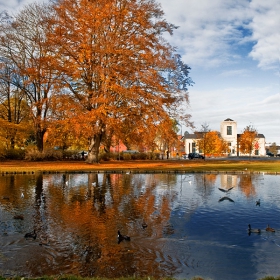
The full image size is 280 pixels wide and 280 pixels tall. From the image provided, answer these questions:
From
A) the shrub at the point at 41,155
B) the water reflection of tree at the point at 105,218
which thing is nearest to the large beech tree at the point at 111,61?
the shrub at the point at 41,155

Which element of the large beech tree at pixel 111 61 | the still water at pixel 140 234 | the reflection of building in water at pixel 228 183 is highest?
the large beech tree at pixel 111 61

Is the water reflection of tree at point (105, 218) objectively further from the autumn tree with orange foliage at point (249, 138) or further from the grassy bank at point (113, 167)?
the autumn tree with orange foliage at point (249, 138)

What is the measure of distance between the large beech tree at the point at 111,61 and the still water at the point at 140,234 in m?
16.8

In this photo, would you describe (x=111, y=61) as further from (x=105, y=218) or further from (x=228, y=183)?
(x=105, y=218)

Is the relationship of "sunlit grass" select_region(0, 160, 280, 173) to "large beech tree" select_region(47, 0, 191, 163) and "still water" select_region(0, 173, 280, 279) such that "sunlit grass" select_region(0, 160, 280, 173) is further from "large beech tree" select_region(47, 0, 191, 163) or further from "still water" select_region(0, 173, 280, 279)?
"still water" select_region(0, 173, 280, 279)

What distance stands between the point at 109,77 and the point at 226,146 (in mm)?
66655

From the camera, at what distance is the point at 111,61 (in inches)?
1394

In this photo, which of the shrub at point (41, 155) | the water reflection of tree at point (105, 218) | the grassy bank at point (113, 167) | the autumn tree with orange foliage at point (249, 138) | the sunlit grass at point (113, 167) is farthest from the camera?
the autumn tree with orange foliage at point (249, 138)

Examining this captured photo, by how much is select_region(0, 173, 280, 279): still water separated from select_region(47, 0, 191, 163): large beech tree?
16774mm

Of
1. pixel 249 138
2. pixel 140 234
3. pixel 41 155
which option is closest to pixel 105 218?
pixel 140 234

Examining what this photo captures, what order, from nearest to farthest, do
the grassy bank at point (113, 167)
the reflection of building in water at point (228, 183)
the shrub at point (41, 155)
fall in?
the reflection of building in water at point (228, 183), the grassy bank at point (113, 167), the shrub at point (41, 155)

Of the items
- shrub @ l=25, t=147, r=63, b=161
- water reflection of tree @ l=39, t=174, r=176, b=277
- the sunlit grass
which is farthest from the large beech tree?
water reflection of tree @ l=39, t=174, r=176, b=277

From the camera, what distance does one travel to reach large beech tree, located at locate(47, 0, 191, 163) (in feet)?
Result: 110

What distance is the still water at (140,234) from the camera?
759cm
